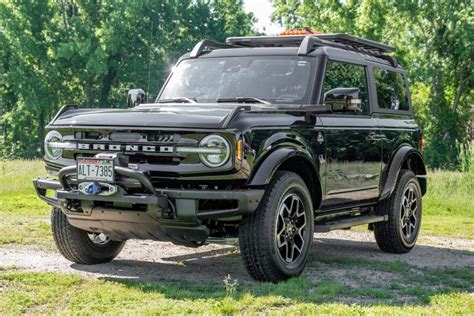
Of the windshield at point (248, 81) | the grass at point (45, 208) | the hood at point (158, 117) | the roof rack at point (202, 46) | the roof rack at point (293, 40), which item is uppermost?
the roof rack at point (293, 40)

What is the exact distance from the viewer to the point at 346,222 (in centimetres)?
Result: 802

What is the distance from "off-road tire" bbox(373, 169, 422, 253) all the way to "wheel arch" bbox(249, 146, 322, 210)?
1.77 m

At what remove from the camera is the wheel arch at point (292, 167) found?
649cm

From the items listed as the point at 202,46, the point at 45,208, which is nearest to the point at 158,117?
the point at 202,46

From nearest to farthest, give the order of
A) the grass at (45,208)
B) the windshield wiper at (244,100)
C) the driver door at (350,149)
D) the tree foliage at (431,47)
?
the windshield wiper at (244,100)
the driver door at (350,149)
the grass at (45,208)
the tree foliage at (431,47)

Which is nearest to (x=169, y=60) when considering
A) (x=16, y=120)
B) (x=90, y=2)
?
(x=90, y=2)

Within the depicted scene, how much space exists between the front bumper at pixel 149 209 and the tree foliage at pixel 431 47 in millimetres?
39086

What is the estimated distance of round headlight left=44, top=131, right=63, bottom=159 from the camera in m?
7.08

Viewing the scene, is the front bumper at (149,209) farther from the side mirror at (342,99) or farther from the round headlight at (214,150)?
the side mirror at (342,99)

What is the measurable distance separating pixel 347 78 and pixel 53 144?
10.3ft

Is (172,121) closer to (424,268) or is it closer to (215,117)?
(215,117)

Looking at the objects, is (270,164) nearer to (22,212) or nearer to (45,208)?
(22,212)

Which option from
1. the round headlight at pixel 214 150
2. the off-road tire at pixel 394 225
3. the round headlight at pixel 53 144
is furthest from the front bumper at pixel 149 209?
the off-road tire at pixel 394 225

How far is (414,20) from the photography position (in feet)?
150
